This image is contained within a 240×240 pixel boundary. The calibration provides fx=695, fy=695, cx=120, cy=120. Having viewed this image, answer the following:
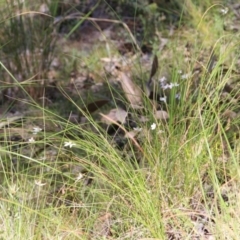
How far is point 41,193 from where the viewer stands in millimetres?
3238

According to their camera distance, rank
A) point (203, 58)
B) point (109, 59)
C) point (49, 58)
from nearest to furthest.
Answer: point (203, 58) < point (49, 58) < point (109, 59)

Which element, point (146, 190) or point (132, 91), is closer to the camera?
point (146, 190)

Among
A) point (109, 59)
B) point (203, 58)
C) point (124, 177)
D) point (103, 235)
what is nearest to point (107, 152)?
point (124, 177)

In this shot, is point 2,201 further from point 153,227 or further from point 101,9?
point 101,9

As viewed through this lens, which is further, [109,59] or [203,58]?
[109,59]

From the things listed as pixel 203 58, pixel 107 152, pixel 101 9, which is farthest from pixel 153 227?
pixel 101 9

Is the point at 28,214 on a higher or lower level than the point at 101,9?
higher

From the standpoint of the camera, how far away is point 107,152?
3.12 metres

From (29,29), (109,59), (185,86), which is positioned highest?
(185,86)

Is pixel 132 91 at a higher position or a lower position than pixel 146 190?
lower

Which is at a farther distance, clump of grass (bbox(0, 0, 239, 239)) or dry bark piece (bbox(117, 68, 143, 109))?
dry bark piece (bbox(117, 68, 143, 109))

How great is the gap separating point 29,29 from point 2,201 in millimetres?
1992

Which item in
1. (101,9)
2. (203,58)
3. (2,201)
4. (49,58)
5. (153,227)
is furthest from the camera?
(101,9)

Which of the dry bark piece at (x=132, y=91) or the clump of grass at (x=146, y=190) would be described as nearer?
the clump of grass at (x=146, y=190)
